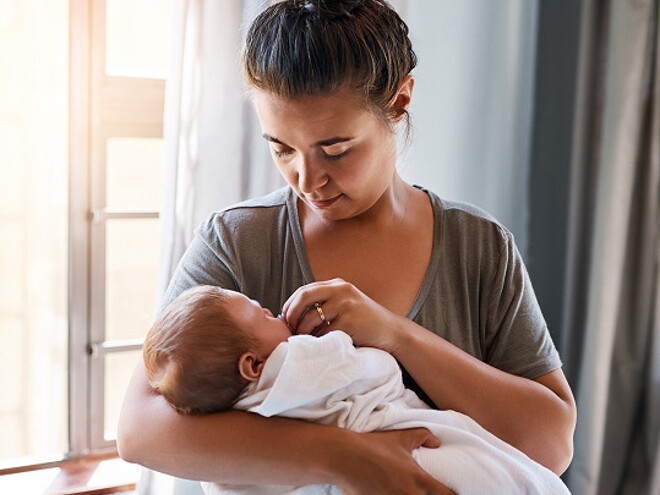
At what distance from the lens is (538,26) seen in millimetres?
2287

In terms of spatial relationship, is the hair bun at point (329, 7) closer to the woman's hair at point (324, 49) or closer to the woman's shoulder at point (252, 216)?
the woman's hair at point (324, 49)

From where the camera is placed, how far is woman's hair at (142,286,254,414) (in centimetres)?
110

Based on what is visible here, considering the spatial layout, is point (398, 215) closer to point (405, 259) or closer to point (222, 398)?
point (405, 259)

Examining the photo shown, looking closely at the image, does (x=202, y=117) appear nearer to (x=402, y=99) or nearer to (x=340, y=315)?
(x=402, y=99)

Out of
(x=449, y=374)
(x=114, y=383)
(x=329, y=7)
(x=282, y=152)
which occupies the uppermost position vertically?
(x=329, y=7)

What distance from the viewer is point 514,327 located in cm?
130

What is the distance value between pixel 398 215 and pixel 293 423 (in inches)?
19.1

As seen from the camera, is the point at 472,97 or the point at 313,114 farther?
the point at 472,97

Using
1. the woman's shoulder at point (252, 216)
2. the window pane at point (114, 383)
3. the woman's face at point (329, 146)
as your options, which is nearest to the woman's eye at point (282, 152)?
the woman's face at point (329, 146)

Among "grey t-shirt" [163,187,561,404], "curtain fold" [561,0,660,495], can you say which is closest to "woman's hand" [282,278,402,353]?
"grey t-shirt" [163,187,561,404]

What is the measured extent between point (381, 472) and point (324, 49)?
0.64 m

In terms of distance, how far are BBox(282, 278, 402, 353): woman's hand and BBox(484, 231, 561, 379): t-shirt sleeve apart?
0.24 metres

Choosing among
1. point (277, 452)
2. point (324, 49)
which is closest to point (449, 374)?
point (277, 452)

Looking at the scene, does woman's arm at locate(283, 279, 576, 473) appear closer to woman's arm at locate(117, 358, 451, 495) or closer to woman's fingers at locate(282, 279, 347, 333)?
woman's fingers at locate(282, 279, 347, 333)
